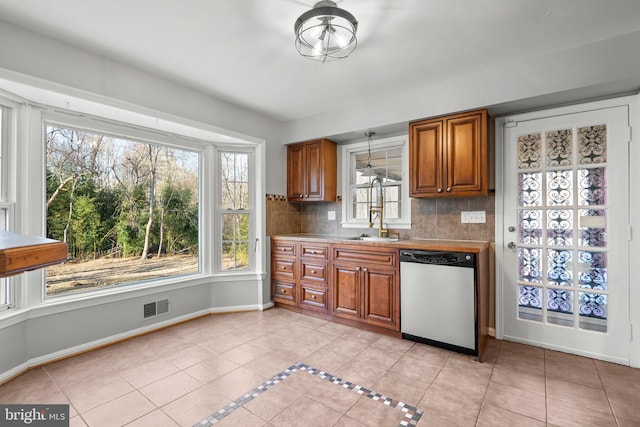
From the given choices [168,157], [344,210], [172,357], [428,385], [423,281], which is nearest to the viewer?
[428,385]

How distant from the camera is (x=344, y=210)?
4.11 meters

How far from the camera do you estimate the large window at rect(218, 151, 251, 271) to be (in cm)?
386

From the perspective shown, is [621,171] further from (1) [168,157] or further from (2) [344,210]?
(1) [168,157]

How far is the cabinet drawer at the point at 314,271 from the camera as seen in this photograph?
352 centimetres

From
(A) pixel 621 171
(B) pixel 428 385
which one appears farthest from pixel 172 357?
(A) pixel 621 171

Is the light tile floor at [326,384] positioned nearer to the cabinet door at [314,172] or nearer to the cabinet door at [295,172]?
the cabinet door at [314,172]

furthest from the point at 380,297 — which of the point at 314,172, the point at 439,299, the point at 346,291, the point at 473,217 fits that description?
the point at 314,172

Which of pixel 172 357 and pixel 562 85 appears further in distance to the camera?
pixel 172 357

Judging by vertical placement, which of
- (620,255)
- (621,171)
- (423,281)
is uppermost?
(621,171)

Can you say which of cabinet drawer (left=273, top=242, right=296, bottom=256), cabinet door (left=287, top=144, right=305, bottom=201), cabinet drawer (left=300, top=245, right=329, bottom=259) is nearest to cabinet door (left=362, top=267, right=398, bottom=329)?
cabinet drawer (left=300, top=245, right=329, bottom=259)

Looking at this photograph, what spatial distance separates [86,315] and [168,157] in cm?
175

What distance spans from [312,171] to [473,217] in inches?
78.0

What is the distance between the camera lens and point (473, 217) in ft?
10.4

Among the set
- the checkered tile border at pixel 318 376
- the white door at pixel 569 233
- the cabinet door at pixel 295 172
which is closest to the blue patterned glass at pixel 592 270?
the white door at pixel 569 233
